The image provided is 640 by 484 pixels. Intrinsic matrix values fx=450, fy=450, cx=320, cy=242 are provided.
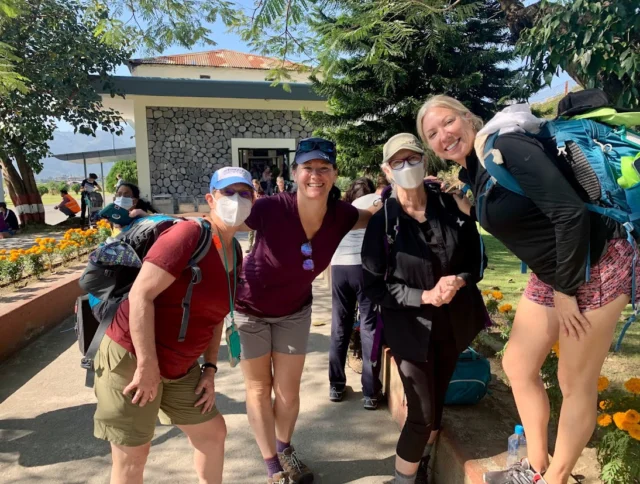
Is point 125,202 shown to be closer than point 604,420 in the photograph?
No

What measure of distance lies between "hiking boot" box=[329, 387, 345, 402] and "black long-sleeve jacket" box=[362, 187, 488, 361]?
1.47 m

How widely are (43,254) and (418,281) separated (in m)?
6.68

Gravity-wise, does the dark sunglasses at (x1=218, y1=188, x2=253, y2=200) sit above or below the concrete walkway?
above

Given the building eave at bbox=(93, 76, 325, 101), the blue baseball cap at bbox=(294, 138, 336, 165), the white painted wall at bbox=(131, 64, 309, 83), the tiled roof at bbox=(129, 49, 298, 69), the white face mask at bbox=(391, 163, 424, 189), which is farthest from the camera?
the tiled roof at bbox=(129, 49, 298, 69)

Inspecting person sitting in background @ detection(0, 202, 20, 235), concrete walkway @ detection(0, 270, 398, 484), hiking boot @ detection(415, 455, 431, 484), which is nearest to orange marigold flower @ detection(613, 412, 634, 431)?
hiking boot @ detection(415, 455, 431, 484)

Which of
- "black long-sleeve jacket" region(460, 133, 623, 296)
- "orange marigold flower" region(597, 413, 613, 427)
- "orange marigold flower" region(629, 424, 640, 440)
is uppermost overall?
"black long-sleeve jacket" region(460, 133, 623, 296)

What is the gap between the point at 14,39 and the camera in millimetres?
11203

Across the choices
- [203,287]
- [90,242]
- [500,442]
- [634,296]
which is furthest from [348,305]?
[90,242]

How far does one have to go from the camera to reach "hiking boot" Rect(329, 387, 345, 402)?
357cm

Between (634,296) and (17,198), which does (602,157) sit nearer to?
(634,296)

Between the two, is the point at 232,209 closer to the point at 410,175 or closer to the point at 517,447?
the point at 410,175

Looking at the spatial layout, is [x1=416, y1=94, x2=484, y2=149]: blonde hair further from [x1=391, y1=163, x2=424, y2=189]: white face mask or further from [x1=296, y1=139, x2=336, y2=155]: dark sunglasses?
[x1=296, y1=139, x2=336, y2=155]: dark sunglasses

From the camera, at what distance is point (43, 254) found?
6.93 metres

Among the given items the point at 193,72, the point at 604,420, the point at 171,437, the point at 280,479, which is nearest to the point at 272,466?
the point at 280,479
